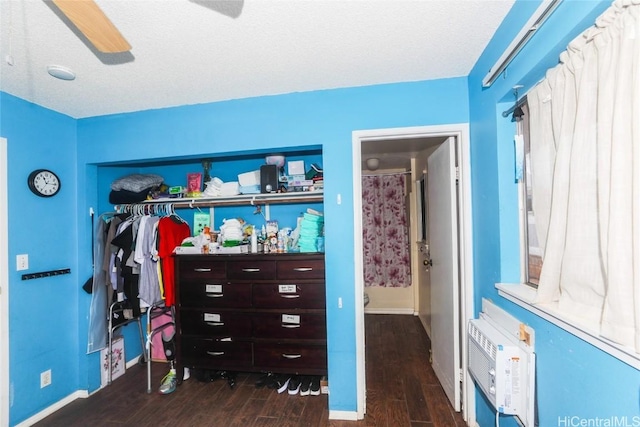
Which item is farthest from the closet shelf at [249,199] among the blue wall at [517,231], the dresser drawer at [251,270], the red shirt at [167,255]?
the blue wall at [517,231]

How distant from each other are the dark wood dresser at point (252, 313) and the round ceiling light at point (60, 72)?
4.91 ft

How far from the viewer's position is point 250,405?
2.04 meters

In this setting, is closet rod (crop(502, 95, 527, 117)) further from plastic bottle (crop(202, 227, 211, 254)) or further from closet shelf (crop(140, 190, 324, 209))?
plastic bottle (crop(202, 227, 211, 254))

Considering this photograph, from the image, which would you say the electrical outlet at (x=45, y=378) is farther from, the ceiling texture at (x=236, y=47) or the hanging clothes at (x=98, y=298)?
the ceiling texture at (x=236, y=47)

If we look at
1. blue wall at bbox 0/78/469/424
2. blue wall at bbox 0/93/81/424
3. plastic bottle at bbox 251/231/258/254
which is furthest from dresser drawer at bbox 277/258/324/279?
blue wall at bbox 0/93/81/424

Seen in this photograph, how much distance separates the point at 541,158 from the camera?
1.20 metres

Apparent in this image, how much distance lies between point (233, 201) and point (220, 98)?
892 mm

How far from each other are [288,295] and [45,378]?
6.73ft

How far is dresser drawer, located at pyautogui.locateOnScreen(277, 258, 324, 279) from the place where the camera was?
2.07 metres

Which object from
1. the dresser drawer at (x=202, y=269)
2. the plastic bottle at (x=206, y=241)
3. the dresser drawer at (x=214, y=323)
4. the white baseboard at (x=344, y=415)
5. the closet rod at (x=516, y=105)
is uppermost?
the closet rod at (x=516, y=105)

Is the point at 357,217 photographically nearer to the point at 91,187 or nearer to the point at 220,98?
the point at 220,98

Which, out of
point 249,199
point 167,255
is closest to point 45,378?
point 167,255

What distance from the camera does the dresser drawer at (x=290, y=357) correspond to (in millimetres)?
2068

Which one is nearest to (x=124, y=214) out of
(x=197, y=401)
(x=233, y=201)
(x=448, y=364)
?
(x=233, y=201)
